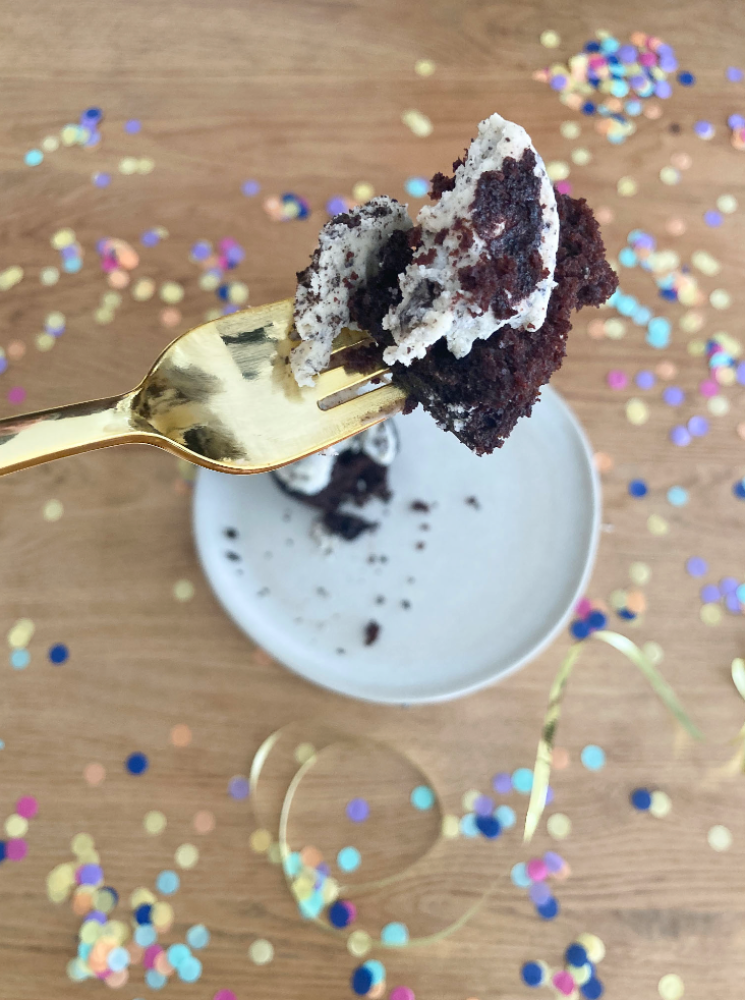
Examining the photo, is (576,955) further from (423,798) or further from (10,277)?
(10,277)

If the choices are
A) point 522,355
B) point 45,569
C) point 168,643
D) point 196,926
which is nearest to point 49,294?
point 45,569

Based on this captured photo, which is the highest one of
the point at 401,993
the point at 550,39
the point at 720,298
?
the point at 550,39

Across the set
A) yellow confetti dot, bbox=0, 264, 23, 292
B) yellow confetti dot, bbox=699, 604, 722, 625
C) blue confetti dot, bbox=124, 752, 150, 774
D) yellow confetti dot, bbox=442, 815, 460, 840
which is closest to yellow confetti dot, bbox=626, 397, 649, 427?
yellow confetti dot, bbox=699, 604, 722, 625

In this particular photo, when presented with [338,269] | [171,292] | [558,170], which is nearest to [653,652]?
[338,269]

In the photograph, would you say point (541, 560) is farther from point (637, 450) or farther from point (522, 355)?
point (522, 355)

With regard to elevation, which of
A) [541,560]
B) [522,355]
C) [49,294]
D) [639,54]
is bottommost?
[541,560]

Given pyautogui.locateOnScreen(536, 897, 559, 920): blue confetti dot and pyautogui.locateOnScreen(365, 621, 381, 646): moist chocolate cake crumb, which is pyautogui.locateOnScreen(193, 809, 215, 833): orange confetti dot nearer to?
pyautogui.locateOnScreen(365, 621, 381, 646): moist chocolate cake crumb

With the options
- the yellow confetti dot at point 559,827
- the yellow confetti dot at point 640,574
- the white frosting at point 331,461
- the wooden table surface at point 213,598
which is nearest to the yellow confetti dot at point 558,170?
the wooden table surface at point 213,598
